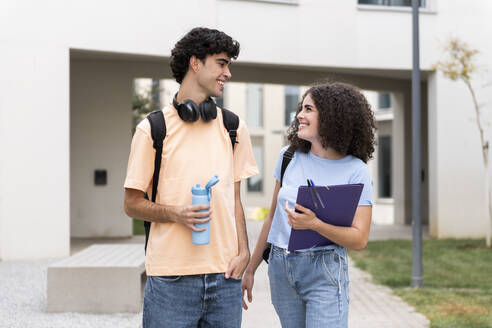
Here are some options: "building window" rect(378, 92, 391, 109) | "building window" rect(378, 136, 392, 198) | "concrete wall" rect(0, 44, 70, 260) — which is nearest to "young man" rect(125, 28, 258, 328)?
"concrete wall" rect(0, 44, 70, 260)

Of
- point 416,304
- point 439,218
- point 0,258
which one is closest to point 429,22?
point 439,218

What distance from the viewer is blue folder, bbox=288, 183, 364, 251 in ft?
8.55

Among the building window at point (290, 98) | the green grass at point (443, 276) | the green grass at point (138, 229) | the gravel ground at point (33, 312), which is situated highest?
the building window at point (290, 98)

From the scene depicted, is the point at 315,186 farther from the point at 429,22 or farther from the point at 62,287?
the point at 429,22

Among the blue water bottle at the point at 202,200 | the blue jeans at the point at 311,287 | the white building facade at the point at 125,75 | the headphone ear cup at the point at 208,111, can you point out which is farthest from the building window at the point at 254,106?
the blue water bottle at the point at 202,200

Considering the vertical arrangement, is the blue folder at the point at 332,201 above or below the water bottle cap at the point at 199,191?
below

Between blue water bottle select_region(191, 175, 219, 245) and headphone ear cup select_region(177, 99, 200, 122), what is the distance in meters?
0.25

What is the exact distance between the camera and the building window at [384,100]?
21.8m

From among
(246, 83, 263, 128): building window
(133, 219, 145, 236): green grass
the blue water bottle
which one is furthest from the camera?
(246, 83, 263, 128): building window

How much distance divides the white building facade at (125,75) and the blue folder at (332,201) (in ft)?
22.8

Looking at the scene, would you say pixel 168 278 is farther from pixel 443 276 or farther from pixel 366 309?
pixel 443 276

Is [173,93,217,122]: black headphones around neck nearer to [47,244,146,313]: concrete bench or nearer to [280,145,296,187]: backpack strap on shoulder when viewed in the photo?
[280,145,296,187]: backpack strap on shoulder

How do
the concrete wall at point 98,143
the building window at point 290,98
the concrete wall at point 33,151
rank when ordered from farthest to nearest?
the building window at point 290,98, the concrete wall at point 98,143, the concrete wall at point 33,151

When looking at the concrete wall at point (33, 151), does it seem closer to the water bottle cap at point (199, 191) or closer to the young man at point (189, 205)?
the young man at point (189, 205)
